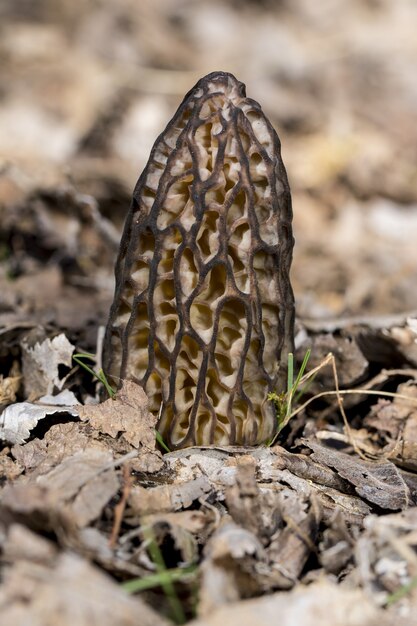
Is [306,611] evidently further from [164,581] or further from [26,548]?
[26,548]

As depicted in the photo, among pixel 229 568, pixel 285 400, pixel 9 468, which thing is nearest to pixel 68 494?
pixel 9 468

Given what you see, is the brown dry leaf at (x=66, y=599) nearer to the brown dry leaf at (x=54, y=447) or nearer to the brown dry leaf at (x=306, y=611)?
the brown dry leaf at (x=306, y=611)

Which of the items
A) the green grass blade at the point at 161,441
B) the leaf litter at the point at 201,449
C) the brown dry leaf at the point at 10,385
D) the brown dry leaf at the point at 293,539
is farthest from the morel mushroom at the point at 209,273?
the brown dry leaf at the point at 293,539

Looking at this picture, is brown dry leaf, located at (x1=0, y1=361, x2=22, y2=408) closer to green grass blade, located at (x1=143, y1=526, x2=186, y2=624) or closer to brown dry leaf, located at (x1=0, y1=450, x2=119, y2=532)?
brown dry leaf, located at (x1=0, y1=450, x2=119, y2=532)

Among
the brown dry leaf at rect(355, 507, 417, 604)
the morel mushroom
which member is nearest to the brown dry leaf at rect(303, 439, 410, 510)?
the morel mushroom

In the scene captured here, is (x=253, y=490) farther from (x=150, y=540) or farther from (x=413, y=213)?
(x=413, y=213)

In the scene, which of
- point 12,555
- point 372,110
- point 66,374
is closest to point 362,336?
point 66,374
